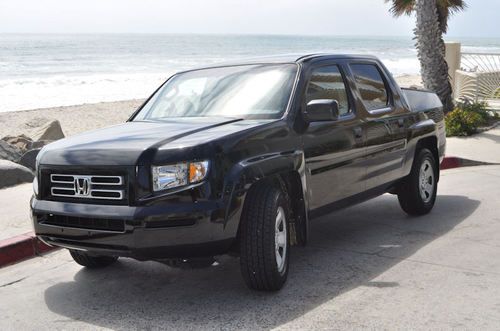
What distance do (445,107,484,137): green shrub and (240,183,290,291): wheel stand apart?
944cm

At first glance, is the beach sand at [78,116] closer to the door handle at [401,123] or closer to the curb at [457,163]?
the curb at [457,163]

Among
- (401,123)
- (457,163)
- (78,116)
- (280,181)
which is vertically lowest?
(78,116)

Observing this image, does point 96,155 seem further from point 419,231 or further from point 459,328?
point 419,231

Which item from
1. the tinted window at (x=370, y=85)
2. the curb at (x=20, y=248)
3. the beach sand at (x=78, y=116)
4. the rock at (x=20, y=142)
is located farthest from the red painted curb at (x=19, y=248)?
the beach sand at (x=78, y=116)

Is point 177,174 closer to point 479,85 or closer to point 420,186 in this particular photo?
point 420,186


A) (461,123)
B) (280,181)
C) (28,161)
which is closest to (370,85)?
(280,181)

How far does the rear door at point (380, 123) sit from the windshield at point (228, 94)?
1.00 meters

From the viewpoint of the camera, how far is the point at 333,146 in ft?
18.5

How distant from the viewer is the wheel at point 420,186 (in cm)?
712

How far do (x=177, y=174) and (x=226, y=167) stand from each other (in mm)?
314

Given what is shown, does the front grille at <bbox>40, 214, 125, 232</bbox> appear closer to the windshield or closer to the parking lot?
the parking lot

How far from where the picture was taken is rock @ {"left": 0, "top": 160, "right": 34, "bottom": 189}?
9.33 metres

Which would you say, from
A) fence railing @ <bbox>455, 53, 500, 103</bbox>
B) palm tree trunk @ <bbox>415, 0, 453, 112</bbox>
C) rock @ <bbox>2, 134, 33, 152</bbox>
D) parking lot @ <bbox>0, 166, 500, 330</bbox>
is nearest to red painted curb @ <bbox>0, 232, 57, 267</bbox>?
parking lot @ <bbox>0, 166, 500, 330</bbox>

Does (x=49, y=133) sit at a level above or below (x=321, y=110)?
below
